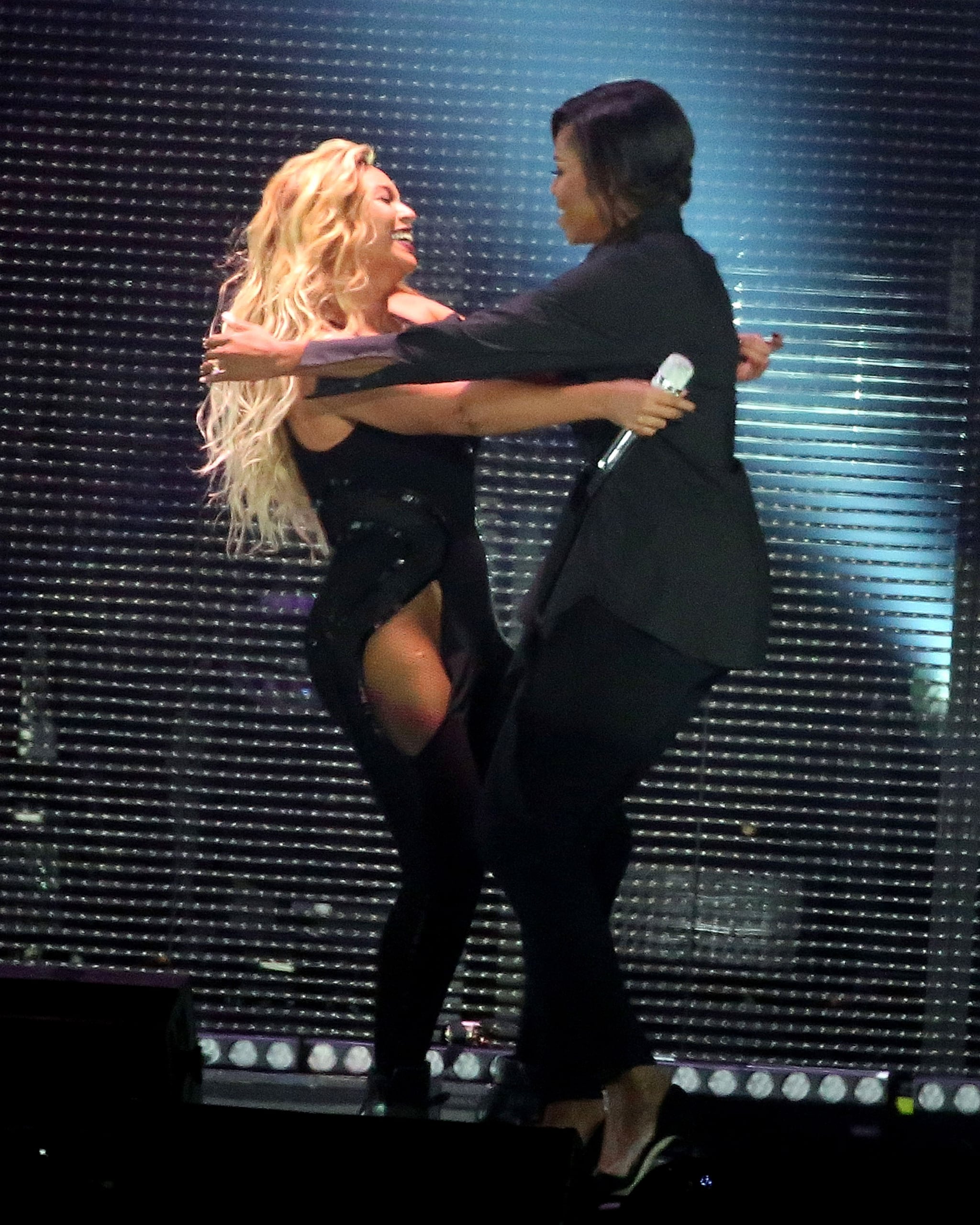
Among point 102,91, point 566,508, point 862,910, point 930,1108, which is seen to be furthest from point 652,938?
point 102,91

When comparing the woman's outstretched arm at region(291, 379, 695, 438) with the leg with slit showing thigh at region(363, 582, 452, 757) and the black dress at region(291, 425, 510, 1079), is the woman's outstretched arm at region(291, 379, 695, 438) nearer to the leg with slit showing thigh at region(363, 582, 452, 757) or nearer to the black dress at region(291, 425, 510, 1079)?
the black dress at region(291, 425, 510, 1079)

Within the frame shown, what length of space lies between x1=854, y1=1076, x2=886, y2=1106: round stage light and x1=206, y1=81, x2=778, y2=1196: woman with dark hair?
0.95m

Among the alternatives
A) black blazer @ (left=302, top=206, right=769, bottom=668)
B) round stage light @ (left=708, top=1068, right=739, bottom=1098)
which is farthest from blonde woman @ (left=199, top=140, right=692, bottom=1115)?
round stage light @ (left=708, top=1068, right=739, bottom=1098)

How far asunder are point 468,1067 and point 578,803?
98 centimetres

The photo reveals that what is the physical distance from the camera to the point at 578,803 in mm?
2562

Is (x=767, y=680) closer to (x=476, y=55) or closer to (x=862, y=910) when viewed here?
(x=862, y=910)

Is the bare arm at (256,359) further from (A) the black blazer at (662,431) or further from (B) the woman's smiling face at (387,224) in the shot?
(B) the woman's smiling face at (387,224)

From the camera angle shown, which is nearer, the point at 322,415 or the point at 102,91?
the point at 322,415

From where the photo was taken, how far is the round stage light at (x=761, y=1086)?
3.28m

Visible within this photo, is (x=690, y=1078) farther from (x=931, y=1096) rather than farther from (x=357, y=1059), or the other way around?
(x=357, y=1059)

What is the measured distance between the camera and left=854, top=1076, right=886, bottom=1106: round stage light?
3289 millimetres

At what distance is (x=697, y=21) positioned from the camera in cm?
340

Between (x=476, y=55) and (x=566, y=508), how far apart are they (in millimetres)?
1181

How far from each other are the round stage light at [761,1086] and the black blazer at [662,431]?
3.70ft
